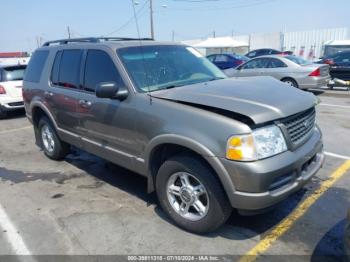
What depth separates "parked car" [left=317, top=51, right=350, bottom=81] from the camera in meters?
14.0

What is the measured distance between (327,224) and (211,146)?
1.62 metres

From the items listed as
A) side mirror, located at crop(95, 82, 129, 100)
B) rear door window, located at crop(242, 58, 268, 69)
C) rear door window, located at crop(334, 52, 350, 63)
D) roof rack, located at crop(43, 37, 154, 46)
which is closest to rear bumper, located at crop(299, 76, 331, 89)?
rear door window, located at crop(242, 58, 268, 69)

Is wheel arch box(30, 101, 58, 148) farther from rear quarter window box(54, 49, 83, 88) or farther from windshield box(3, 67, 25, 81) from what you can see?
windshield box(3, 67, 25, 81)

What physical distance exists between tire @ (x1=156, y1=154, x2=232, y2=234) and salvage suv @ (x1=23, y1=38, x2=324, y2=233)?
0.03ft

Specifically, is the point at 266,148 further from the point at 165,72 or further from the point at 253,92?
the point at 165,72

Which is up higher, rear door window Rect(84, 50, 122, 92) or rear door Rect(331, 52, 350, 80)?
rear door window Rect(84, 50, 122, 92)

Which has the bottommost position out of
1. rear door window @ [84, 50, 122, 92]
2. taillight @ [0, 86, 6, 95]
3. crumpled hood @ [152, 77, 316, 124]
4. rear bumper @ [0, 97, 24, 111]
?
rear bumper @ [0, 97, 24, 111]

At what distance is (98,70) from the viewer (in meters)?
4.22

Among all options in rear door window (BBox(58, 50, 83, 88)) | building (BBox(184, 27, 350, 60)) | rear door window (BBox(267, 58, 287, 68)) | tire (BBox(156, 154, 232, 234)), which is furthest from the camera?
building (BBox(184, 27, 350, 60))

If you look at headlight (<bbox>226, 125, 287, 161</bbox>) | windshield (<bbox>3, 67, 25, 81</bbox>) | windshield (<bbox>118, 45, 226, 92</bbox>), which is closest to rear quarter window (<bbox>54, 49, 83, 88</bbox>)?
windshield (<bbox>118, 45, 226, 92</bbox>)

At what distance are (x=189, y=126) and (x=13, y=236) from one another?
220cm

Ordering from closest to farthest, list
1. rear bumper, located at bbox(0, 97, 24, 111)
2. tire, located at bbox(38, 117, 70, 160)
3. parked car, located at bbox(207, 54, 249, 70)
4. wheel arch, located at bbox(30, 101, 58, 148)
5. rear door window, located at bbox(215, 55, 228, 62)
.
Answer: wheel arch, located at bbox(30, 101, 58, 148) → tire, located at bbox(38, 117, 70, 160) → rear bumper, located at bbox(0, 97, 24, 111) → parked car, located at bbox(207, 54, 249, 70) → rear door window, located at bbox(215, 55, 228, 62)

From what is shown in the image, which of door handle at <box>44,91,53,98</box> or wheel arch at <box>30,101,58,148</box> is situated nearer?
door handle at <box>44,91,53,98</box>

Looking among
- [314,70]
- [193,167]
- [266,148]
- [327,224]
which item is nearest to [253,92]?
[266,148]
